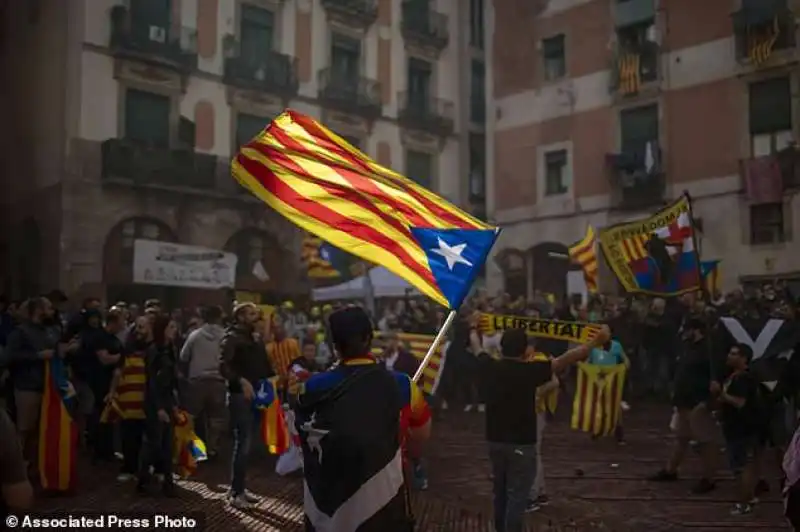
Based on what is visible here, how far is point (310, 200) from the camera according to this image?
518cm

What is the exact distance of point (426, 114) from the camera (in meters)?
28.9

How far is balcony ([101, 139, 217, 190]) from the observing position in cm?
2138

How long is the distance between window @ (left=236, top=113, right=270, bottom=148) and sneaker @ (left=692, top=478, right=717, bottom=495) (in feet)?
60.0

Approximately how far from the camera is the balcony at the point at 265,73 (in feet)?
79.2

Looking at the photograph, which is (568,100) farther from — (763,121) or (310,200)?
(310,200)

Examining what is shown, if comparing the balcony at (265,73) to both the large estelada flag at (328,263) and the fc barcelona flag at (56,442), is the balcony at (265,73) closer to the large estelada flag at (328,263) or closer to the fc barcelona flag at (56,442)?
the large estelada flag at (328,263)

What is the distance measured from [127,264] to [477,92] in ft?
48.3

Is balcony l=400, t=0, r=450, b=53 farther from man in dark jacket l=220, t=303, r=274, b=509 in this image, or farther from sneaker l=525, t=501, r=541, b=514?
sneaker l=525, t=501, r=541, b=514

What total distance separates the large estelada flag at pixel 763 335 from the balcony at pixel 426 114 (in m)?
18.5

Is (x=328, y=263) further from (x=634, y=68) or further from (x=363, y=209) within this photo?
(x=363, y=209)

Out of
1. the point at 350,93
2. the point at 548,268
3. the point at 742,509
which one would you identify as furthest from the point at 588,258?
Answer: the point at 350,93

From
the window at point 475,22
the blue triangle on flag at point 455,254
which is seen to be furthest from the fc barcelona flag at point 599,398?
the window at point 475,22

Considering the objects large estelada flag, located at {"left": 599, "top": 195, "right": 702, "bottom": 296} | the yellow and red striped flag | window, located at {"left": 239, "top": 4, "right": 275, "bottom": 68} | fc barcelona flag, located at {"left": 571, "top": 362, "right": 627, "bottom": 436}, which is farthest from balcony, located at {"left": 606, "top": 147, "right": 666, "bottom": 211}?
fc barcelona flag, located at {"left": 571, "top": 362, "right": 627, "bottom": 436}

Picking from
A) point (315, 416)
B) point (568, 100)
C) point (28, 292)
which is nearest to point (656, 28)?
point (568, 100)
